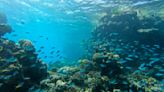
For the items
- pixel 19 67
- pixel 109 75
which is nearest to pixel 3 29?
pixel 19 67

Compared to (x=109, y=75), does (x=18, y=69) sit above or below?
above

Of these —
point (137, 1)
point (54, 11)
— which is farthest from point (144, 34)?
point (54, 11)

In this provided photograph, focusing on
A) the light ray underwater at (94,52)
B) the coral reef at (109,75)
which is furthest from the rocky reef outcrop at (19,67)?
the coral reef at (109,75)

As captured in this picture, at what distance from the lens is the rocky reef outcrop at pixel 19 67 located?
12922mm

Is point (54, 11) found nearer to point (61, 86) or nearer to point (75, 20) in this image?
point (75, 20)

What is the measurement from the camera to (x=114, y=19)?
24.5m

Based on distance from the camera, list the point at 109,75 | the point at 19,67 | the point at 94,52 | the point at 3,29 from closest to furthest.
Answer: the point at 19,67 → the point at 109,75 → the point at 3,29 → the point at 94,52

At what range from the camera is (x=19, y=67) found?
538 inches

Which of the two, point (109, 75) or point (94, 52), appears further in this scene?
point (94, 52)

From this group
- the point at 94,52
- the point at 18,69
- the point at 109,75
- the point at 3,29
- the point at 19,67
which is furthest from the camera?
the point at 94,52

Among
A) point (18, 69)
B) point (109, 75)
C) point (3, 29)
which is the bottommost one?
point (109, 75)

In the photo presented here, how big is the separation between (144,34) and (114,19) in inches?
142

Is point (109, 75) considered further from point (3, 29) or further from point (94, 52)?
point (3, 29)

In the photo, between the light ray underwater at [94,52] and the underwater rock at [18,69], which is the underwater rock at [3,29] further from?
the underwater rock at [18,69]
